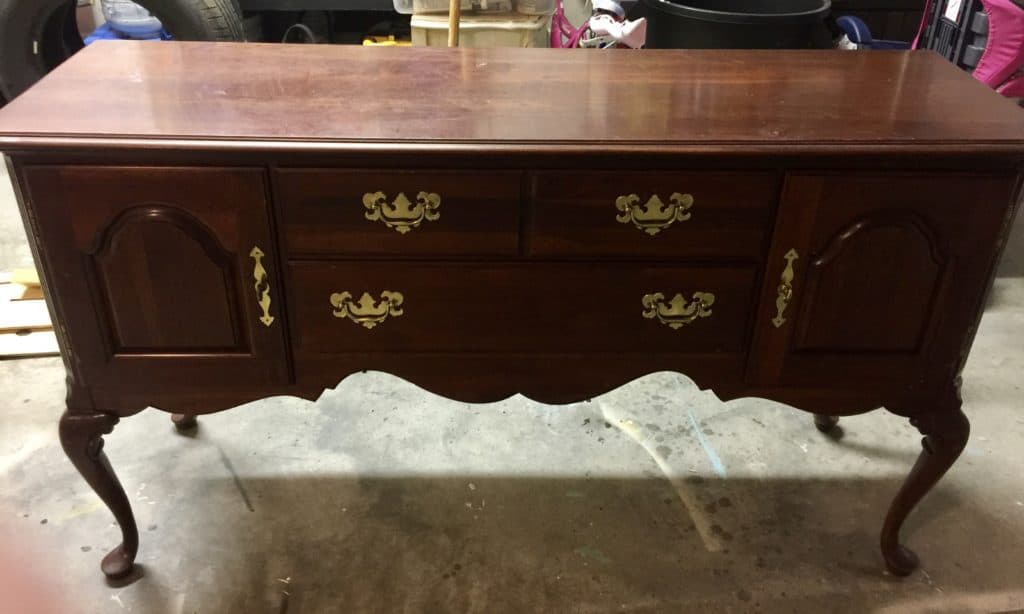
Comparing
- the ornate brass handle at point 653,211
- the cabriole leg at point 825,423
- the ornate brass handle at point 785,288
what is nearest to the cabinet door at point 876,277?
the ornate brass handle at point 785,288

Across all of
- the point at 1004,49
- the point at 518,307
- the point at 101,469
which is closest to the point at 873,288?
the point at 518,307

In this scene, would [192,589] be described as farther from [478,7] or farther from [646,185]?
[478,7]

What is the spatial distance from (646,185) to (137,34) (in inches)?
109

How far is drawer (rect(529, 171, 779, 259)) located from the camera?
1.23 meters

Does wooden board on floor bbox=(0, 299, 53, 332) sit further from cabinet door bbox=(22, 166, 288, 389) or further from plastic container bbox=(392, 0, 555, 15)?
plastic container bbox=(392, 0, 555, 15)

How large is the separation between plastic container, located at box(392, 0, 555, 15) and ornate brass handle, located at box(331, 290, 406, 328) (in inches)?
67.4

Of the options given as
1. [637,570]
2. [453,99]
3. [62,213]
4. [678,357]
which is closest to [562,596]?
[637,570]

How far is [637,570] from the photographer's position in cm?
163

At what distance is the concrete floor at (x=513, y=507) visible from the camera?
1581 millimetres

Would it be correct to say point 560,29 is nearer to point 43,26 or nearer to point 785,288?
point 43,26

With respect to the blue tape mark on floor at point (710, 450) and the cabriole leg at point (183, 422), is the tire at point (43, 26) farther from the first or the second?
the blue tape mark on floor at point (710, 450)

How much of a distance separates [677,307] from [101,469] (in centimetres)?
100

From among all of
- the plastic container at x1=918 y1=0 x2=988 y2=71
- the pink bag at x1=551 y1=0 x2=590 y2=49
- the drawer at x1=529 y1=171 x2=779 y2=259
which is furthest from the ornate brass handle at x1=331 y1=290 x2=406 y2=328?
the plastic container at x1=918 y1=0 x2=988 y2=71

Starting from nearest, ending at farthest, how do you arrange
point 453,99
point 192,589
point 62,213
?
point 62,213 < point 453,99 < point 192,589
